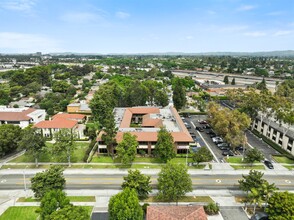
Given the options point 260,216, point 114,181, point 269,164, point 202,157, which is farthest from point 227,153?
point 114,181

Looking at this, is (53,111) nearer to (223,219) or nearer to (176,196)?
(176,196)

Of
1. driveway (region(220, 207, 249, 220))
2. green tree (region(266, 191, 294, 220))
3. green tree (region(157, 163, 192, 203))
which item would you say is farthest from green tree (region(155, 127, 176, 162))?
green tree (region(266, 191, 294, 220))

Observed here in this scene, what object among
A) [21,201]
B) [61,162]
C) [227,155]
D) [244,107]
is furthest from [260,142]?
[21,201]

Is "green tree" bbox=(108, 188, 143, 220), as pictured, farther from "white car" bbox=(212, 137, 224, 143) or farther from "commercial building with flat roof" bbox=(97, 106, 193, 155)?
"white car" bbox=(212, 137, 224, 143)

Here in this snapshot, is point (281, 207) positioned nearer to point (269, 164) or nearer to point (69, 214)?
point (269, 164)

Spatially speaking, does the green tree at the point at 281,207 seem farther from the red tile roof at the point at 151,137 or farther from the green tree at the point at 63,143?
the green tree at the point at 63,143

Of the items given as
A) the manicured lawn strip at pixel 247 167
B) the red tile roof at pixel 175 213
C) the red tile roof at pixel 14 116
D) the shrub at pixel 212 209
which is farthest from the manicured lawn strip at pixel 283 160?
the red tile roof at pixel 14 116
